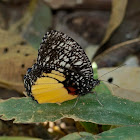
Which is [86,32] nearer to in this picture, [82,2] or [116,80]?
[82,2]

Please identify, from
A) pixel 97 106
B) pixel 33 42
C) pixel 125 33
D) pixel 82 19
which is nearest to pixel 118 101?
pixel 97 106

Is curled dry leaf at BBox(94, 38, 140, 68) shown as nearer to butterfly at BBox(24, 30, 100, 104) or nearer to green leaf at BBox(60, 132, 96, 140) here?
butterfly at BBox(24, 30, 100, 104)

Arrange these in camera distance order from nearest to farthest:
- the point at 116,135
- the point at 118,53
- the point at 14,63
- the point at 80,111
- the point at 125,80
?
the point at 116,135 → the point at 80,111 → the point at 125,80 → the point at 14,63 → the point at 118,53

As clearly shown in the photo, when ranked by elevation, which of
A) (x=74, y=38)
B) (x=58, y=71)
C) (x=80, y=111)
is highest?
(x=74, y=38)

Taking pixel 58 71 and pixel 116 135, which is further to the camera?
pixel 58 71

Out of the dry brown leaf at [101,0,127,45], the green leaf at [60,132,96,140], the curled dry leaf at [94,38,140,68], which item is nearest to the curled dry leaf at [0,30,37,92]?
the curled dry leaf at [94,38,140,68]

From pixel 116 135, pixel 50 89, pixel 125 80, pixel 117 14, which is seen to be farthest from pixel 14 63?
pixel 116 135

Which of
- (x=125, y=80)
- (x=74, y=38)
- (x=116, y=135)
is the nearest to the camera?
(x=116, y=135)

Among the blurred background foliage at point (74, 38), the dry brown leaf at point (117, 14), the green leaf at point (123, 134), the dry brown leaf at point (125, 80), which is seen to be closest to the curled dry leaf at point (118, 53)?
the blurred background foliage at point (74, 38)

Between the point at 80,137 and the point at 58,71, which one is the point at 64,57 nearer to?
the point at 58,71
